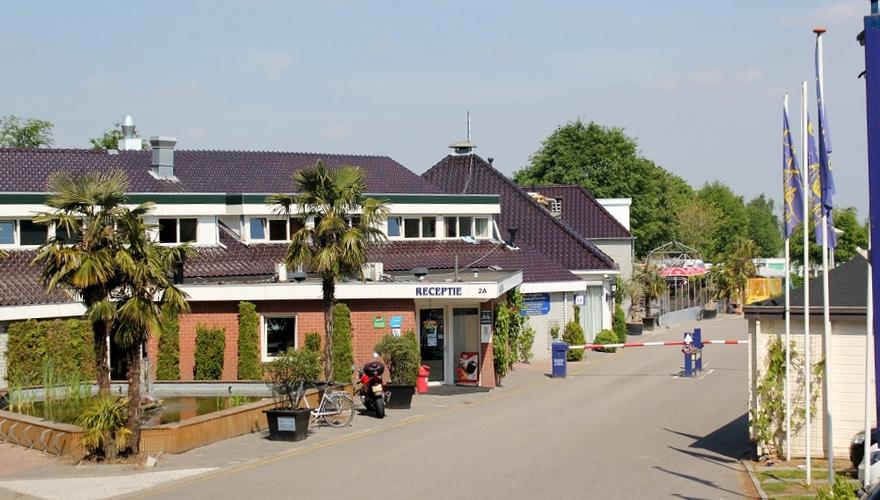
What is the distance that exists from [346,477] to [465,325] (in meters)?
15.8

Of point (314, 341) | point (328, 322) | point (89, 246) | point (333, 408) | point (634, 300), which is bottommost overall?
point (333, 408)

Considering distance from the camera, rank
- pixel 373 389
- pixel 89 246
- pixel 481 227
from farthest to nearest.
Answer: pixel 481 227
pixel 373 389
pixel 89 246

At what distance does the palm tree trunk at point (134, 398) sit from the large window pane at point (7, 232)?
16395mm

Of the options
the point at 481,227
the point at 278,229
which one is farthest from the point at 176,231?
the point at 481,227

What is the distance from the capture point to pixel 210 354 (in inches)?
1260

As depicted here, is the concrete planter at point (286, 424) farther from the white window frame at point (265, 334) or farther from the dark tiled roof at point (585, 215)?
the dark tiled roof at point (585, 215)

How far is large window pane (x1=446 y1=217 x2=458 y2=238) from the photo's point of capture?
141ft

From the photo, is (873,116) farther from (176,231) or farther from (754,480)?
(176,231)

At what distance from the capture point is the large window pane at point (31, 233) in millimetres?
35250

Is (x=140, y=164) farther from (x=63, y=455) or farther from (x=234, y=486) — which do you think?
(x=234, y=486)

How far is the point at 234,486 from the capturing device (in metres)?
18.0

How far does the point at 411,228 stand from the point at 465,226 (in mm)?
2529

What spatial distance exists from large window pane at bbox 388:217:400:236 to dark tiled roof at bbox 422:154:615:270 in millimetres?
9766

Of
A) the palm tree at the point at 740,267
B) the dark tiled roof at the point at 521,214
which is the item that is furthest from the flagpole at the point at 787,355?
the palm tree at the point at 740,267
